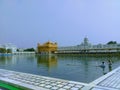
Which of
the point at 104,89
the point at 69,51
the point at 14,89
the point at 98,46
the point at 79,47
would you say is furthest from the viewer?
the point at 69,51

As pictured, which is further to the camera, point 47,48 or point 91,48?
point 47,48

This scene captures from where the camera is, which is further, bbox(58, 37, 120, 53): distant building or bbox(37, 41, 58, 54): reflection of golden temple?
bbox(37, 41, 58, 54): reflection of golden temple

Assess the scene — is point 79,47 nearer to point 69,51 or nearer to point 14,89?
point 69,51

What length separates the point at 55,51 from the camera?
265ft

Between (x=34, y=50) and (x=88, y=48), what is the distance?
34.3 metres

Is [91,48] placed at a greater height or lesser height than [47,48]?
lesser

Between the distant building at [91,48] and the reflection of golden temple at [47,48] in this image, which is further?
the reflection of golden temple at [47,48]

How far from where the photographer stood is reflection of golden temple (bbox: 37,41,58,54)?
3076 inches

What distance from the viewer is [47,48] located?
78.3 m

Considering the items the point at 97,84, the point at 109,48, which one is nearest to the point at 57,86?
the point at 97,84

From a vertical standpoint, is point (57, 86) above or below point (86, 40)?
below

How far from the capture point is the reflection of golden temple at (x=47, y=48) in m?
78.1

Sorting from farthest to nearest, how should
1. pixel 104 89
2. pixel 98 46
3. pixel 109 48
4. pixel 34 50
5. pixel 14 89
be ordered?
1. pixel 34 50
2. pixel 98 46
3. pixel 109 48
4. pixel 14 89
5. pixel 104 89

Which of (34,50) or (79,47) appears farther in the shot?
(34,50)
